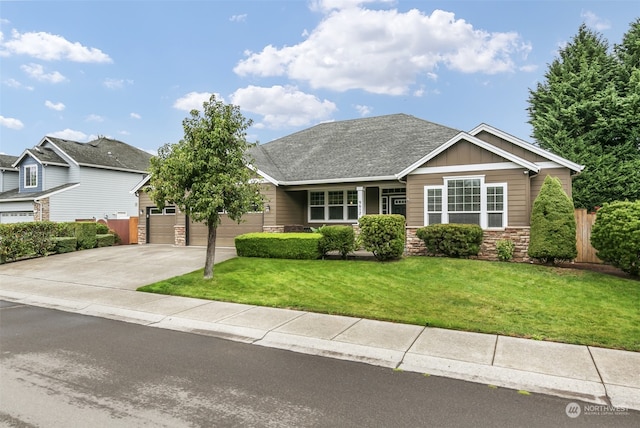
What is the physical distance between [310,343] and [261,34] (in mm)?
15422

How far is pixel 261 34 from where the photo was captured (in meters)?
17.0

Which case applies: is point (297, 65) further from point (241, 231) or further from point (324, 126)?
point (241, 231)

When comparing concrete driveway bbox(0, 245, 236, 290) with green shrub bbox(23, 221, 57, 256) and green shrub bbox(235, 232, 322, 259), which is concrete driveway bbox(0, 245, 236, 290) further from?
green shrub bbox(235, 232, 322, 259)

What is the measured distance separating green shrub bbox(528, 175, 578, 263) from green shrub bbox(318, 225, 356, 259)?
584cm

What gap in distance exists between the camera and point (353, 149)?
773 inches

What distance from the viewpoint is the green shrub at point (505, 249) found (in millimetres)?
12578

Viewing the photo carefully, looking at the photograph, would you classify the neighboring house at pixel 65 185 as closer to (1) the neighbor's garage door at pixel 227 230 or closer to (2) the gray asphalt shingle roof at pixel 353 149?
(1) the neighbor's garage door at pixel 227 230

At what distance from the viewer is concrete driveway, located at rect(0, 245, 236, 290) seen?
11648 millimetres

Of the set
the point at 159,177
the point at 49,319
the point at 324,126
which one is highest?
the point at 324,126


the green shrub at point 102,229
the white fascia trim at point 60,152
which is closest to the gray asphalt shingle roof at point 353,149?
the green shrub at point 102,229

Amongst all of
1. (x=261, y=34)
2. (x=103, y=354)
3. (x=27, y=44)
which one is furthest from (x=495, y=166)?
(x=27, y=44)

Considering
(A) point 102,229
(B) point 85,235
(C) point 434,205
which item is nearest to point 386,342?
(C) point 434,205

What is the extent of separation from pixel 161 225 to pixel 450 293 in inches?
689

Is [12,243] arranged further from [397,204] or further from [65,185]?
[397,204]
